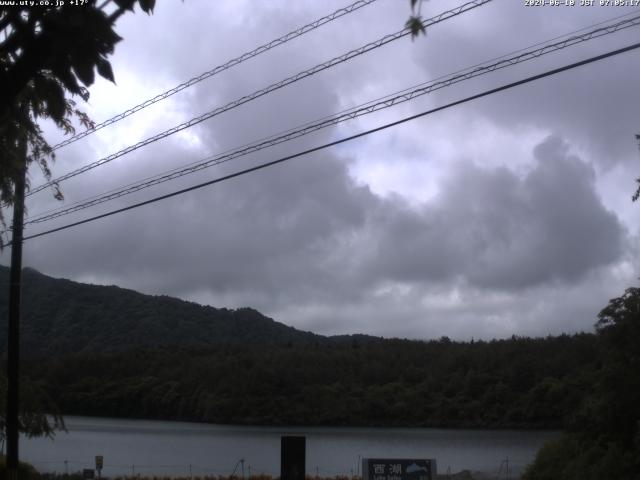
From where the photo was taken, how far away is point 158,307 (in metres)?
104

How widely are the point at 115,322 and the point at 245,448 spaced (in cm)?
4850

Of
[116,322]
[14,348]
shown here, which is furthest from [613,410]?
[116,322]

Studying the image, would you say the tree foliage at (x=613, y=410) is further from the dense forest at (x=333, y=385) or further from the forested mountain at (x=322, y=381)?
the dense forest at (x=333, y=385)

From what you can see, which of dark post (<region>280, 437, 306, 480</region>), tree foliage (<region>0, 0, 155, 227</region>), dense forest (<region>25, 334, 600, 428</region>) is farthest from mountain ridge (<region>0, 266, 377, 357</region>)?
tree foliage (<region>0, 0, 155, 227</region>)

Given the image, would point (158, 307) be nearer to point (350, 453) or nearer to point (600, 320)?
point (350, 453)

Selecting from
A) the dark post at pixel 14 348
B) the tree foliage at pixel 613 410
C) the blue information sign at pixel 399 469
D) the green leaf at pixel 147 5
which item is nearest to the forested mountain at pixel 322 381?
the tree foliage at pixel 613 410

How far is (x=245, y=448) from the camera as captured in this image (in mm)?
47000

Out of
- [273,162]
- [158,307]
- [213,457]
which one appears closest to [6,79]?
[273,162]

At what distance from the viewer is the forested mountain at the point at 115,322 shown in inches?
3019

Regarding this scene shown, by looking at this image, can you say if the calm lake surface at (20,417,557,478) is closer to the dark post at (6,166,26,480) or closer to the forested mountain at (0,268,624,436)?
the forested mountain at (0,268,624,436)

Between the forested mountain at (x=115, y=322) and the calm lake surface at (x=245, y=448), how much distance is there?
987cm

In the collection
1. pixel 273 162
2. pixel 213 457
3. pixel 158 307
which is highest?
pixel 158 307

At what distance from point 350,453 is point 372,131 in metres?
32.7

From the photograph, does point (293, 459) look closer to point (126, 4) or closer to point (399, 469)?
point (399, 469)
